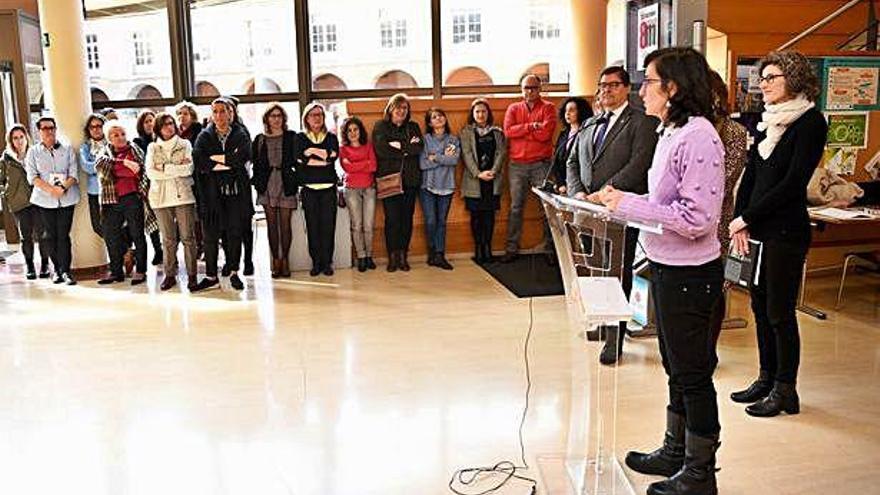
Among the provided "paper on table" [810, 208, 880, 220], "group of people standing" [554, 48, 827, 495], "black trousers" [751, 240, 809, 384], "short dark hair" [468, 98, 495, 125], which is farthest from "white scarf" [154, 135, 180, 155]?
"paper on table" [810, 208, 880, 220]

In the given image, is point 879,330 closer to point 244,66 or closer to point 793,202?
point 793,202

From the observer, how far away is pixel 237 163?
617cm

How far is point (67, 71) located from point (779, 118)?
5.77 meters

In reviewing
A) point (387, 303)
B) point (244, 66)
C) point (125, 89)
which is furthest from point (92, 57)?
point (387, 303)

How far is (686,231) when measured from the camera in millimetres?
2402

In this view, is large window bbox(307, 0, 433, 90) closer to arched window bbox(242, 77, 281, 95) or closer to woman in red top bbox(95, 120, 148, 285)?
arched window bbox(242, 77, 281, 95)

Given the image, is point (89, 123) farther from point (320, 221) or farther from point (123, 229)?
point (320, 221)

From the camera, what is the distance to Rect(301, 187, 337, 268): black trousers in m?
6.61

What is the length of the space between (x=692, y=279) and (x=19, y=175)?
610cm

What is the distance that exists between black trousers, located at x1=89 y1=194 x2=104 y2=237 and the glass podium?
5.05 meters

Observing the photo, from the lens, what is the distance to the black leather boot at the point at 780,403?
11.6 feet

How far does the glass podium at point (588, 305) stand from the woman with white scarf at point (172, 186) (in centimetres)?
405

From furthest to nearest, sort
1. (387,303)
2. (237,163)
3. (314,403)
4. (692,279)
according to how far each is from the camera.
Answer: (237,163) → (387,303) → (314,403) → (692,279)

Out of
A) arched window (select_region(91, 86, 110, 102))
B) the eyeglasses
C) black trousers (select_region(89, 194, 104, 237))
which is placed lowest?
black trousers (select_region(89, 194, 104, 237))
